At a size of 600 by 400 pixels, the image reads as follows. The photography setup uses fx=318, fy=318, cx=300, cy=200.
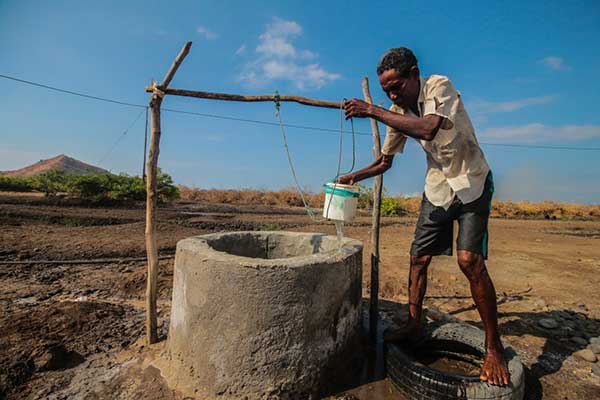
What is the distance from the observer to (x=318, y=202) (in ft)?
68.6

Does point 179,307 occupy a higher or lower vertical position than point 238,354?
higher

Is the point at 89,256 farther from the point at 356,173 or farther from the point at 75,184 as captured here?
the point at 75,184

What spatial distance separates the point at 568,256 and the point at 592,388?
5620mm

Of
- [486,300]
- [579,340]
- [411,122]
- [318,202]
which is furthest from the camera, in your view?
[318,202]

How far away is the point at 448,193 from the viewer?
7.41 feet

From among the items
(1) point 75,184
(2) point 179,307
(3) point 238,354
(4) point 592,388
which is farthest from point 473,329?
(1) point 75,184

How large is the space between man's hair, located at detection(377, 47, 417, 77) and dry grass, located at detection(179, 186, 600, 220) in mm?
18186

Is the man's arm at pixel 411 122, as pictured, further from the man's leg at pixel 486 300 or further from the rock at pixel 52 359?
the rock at pixel 52 359

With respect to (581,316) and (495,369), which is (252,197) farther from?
(495,369)

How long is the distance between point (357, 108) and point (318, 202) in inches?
742

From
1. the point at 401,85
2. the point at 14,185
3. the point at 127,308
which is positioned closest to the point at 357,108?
the point at 401,85

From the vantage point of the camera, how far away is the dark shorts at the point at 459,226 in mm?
2119

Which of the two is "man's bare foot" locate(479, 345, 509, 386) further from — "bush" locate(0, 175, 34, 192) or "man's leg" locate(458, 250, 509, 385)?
"bush" locate(0, 175, 34, 192)

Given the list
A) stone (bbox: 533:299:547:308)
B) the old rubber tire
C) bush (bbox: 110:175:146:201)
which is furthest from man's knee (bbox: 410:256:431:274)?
bush (bbox: 110:175:146:201)
